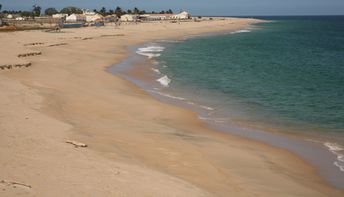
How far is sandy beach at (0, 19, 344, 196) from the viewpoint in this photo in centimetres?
943

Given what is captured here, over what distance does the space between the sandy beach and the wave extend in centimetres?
97

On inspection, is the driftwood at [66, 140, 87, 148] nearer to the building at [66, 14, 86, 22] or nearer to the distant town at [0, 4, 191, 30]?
the distant town at [0, 4, 191, 30]

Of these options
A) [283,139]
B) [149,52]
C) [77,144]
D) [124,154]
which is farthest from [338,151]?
[149,52]

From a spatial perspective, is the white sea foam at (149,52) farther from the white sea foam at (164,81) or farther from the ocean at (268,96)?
the white sea foam at (164,81)

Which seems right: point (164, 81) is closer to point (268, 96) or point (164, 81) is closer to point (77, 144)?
point (268, 96)

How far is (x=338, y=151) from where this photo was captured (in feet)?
48.5

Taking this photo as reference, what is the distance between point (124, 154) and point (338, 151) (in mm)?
7641

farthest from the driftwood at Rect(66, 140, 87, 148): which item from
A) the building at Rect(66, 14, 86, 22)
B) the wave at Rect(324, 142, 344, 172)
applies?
the building at Rect(66, 14, 86, 22)

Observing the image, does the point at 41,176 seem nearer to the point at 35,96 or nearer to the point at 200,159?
the point at 200,159

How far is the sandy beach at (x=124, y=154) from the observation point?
943 centimetres

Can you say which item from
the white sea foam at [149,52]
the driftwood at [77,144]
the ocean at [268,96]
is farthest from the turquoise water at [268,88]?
the driftwood at [77,144]

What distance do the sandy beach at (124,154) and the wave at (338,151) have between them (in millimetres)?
965

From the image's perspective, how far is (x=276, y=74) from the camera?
3544 centimetres

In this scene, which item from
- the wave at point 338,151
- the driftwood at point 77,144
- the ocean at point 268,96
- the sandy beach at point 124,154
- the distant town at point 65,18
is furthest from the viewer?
the distant town at point 65,18
